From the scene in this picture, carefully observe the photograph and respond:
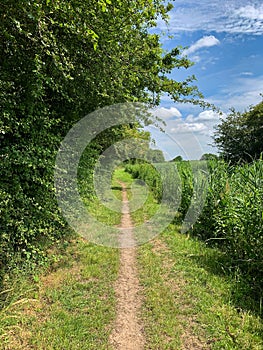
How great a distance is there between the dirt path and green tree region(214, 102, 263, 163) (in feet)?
49.5

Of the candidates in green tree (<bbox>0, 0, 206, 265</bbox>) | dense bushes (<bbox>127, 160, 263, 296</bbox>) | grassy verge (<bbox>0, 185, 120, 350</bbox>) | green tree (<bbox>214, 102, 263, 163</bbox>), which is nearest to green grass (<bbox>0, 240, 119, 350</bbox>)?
grassy verge (<bbox>0, 185, 120, 350</bbox>)

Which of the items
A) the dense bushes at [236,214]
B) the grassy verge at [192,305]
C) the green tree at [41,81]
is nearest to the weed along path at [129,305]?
the grassy verge at [192,305]

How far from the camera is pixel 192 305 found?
3.23 m

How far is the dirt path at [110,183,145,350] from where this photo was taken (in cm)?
266

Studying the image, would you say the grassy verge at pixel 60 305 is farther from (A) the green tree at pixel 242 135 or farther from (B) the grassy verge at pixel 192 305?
(A) the green tree at pixel 242 135

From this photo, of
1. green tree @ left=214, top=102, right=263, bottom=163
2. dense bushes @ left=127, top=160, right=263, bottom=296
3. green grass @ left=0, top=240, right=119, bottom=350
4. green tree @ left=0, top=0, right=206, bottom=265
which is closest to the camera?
green grass @ left=0, top=240, right=119, bottom=350

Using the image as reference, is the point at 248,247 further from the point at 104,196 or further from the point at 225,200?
the point at 104,196

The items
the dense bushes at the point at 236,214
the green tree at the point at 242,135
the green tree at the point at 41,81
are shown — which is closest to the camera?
the green tree at the point at 41,81

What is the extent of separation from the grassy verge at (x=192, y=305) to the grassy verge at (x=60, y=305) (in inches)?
21.4

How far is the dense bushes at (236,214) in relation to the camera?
371cm

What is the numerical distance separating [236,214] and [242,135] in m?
18.1

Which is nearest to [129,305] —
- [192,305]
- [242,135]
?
[192,305]

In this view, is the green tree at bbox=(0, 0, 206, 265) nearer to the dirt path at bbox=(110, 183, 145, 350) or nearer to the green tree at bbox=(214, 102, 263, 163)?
→ the dirt path at bbox=(110, 183, 145, 350)

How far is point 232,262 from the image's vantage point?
4.14m
